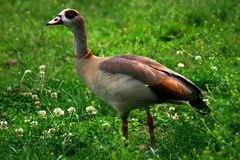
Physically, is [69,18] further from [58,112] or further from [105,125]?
[105,125]

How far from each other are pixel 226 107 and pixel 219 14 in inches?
182

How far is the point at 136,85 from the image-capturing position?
5.58m

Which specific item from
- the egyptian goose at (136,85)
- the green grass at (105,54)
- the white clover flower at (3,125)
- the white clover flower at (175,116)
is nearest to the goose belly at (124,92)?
the egyptian goose at (136,85)

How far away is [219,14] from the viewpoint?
976cm

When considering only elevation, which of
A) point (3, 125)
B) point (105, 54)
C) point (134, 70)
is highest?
point (134, 70)

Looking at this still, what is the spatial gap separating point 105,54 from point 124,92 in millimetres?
3483

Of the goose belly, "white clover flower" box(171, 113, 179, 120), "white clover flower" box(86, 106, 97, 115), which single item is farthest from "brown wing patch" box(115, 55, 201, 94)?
"white clover flower" box(86, 106, 97, 115)

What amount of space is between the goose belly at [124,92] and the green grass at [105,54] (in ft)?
0.90

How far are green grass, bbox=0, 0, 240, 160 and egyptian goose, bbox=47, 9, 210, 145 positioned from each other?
0.16 meters

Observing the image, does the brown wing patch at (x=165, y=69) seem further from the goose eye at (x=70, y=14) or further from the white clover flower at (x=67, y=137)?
the white clover flower at (x=67, y=137)

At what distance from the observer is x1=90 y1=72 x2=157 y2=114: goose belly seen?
5570 millimetres

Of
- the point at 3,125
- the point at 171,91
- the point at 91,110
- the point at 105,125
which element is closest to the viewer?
the point at 171,91

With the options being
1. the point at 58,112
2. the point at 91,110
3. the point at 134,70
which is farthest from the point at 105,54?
the point at 134,70

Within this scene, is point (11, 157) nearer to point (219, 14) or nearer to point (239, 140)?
point (239, 140)
